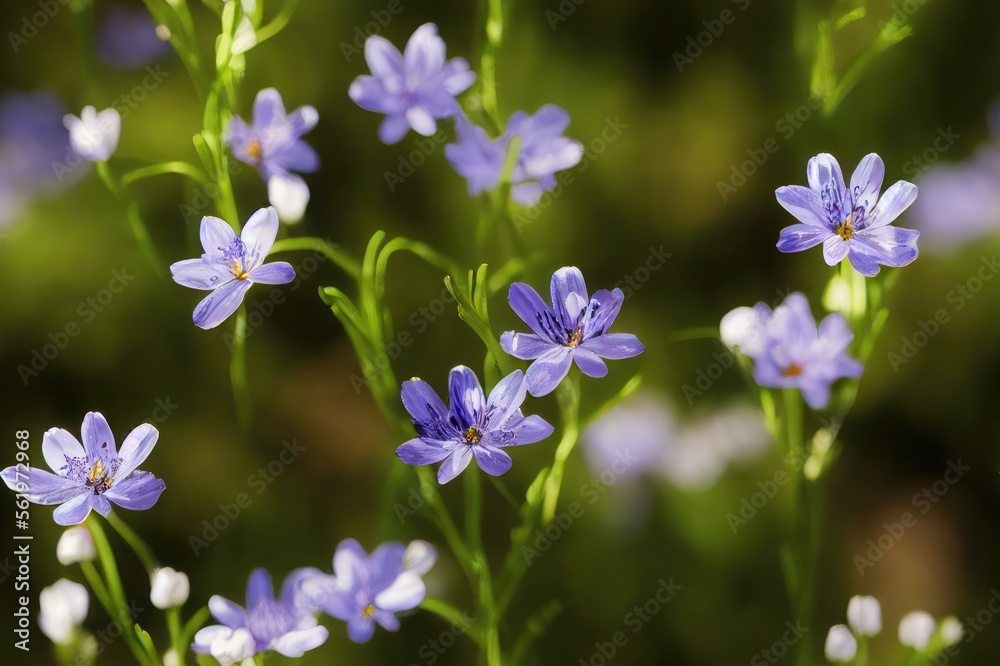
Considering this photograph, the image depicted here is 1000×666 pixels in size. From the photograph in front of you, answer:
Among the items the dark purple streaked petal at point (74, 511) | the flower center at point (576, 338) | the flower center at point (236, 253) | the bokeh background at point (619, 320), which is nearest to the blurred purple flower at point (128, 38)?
the bokeh background at point (619, 320)

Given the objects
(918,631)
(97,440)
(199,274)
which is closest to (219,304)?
(199,274)

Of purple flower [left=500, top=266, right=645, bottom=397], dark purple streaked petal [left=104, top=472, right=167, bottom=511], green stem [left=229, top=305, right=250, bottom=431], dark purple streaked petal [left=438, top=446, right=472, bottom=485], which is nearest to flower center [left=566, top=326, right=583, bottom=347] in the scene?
purple flower [left=500, top=266, right=645, bottom=397]

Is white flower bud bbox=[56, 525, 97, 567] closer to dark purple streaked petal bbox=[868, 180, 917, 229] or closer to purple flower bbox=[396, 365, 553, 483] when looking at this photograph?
purple flower bbox=[396, 365, 553, 483]

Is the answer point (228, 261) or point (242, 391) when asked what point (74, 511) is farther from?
point (242, 391)

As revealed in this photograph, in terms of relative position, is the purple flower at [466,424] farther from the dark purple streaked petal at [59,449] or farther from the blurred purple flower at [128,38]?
the blurred purple flower at [128,38]

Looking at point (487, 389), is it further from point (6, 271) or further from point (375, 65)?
point (6, 271)

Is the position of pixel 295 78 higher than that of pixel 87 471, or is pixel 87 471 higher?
pixel 295 78

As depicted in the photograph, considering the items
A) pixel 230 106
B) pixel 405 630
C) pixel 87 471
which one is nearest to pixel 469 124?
pixel 230 106
